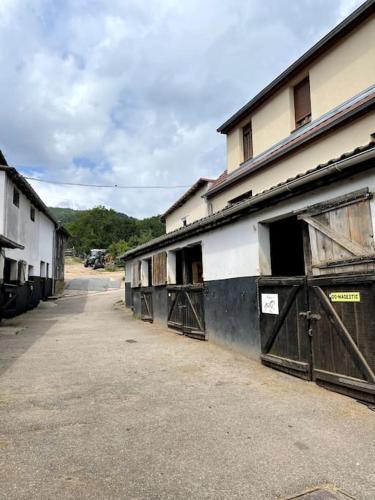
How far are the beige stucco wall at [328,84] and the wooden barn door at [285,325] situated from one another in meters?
5.76

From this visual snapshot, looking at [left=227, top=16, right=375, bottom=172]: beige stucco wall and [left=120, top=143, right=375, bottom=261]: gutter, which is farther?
[left=227, top=16, right=375, bottom=172]: beige stucco wall

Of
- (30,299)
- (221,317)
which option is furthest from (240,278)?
(30,299)

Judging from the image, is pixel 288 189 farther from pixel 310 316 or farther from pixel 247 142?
pixel 247 142

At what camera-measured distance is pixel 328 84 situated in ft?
31.7

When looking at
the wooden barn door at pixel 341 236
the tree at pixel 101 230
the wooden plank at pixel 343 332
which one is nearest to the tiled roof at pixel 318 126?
the wooden barn door at pixel 341 236

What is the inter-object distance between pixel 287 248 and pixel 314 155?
2.65 meters

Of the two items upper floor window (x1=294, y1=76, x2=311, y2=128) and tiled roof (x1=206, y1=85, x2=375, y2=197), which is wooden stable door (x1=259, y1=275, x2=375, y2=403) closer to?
tiled roof (x1=206, y1=85, x2=375, y2=197)

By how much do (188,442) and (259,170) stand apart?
9204 mm

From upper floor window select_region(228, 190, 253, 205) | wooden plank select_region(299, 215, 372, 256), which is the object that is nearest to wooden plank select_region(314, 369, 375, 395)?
wooden plank select_region(299, 215, 372, 256)

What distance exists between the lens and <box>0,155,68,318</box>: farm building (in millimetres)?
14297

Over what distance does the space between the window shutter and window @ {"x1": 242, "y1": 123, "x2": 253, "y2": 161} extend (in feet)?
15.8

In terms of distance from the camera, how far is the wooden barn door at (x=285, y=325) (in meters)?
5.69

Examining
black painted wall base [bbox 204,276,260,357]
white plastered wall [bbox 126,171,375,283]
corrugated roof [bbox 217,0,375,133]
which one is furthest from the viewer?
corrugated roof [bbox 217,0,375,133]

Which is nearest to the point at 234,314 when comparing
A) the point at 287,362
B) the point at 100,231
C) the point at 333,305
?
the point at 287,362
